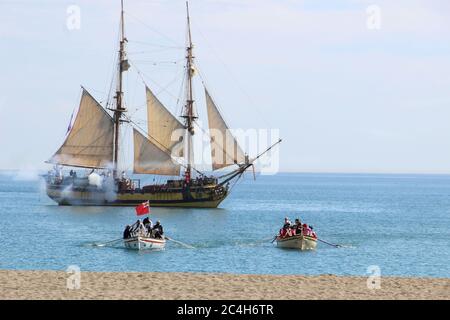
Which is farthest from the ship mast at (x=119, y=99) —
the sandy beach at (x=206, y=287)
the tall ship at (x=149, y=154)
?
the sandy beach at (x=206, y=287)

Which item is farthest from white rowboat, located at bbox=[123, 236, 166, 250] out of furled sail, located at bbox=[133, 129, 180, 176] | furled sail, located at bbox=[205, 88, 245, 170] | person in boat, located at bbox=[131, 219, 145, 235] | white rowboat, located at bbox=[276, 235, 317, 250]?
furled sail, located at bbox=[133, 129, 180, 176]

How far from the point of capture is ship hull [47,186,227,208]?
98500 millimetres

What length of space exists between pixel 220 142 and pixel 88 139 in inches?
533

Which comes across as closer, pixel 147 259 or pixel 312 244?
pixel 147 259

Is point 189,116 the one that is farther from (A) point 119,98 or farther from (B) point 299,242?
(B) point 299,242

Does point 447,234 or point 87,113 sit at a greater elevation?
point 87,113

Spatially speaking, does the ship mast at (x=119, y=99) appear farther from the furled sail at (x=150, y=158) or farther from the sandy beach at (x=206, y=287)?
the sandy beach at (x=206, y=287)

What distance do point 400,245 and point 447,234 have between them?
13.9m

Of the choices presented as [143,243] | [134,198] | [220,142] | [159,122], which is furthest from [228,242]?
[134,198]

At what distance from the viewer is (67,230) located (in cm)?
6981

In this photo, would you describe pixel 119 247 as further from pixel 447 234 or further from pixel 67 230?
pixel 447 234
